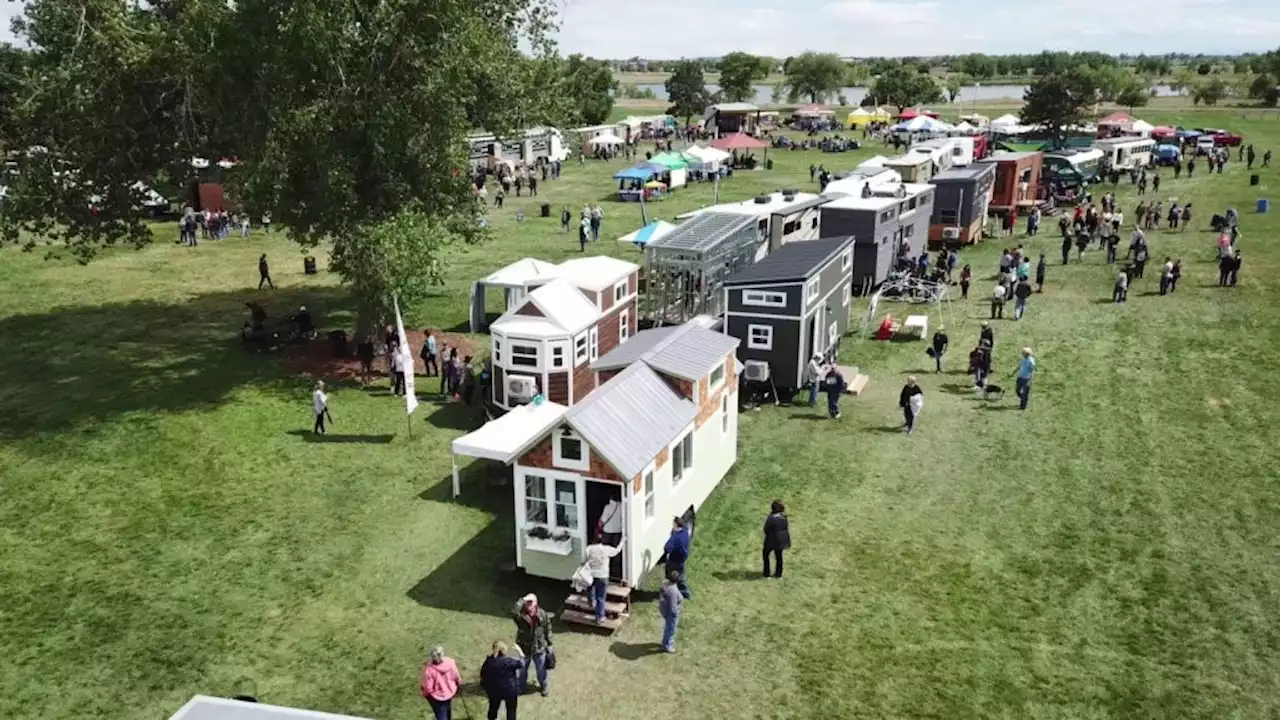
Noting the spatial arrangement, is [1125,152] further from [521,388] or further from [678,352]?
[678,352]

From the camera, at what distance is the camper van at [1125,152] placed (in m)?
59.4

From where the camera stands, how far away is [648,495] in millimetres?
15758

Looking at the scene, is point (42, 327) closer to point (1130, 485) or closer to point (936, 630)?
point (936, 630)

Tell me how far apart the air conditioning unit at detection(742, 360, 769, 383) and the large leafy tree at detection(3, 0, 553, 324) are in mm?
8538

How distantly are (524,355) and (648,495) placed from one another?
24.9ft

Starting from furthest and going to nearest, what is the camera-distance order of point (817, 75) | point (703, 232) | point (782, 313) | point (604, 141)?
point (817, 75)
point (604, 141)
point (703, 232)
point (782, 313)

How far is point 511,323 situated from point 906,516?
995 cm

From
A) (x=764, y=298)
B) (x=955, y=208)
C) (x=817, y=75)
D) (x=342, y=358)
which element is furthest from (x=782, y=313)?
(x=817, y=75)

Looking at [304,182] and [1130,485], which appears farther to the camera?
[304,182]

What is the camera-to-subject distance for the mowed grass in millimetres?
13516

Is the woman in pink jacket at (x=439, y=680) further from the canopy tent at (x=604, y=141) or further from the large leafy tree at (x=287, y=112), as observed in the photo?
the canopy tent at (x=604, y=141)

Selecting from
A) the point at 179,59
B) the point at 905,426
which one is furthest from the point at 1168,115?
the point at 179,59

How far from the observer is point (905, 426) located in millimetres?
22625

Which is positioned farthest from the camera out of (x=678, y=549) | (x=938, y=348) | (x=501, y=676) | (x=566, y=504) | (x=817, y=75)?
(x=817, y=75)
